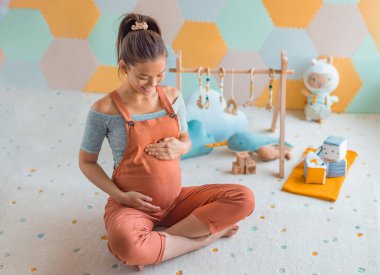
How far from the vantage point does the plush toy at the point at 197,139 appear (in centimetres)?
204

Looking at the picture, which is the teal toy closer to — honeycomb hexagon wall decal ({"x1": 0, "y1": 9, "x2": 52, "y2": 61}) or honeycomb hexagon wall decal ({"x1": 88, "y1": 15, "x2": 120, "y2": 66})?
honeycomb hexagon wall decal ({"x1": 88, "y1": 15, "x2": 120, "y2": 66})

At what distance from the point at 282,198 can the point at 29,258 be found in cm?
89

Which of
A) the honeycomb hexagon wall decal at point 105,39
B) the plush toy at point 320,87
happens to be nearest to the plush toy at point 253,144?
the plush toy at point 320,87

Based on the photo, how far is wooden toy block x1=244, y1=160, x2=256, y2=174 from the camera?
1.90 meters

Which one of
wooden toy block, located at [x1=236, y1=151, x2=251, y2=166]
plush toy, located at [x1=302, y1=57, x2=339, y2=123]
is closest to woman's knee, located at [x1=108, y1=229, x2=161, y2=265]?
wooden toy block, located at [x1=236, y1=151, x2=251, y2=166]

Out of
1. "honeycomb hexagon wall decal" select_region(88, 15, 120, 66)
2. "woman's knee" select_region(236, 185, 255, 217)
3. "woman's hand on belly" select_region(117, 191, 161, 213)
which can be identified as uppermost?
"honeycomb hexagon wall decal" select_region(88, 15, 120, 66)

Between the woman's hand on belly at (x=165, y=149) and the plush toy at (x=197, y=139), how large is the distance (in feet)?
2.05

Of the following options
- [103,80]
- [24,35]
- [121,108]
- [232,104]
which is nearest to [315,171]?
[232,104]

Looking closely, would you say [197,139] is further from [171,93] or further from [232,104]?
[171,93]

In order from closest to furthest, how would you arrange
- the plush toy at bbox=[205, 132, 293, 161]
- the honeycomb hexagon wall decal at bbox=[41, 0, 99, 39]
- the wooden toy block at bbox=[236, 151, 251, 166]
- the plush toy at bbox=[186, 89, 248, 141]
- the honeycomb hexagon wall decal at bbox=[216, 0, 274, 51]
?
1. the wooden toy block at bbox=[236, 151, 251, 166]
2. the plush toy at bbox=[205, 132, 293, 161]
3. the plush toy at bbox=[186, 89, 248, 141]
4. the honeycomb hexagon wall decal at bbox=[216, 0, 274, 51]
5. the honeycomb hexagon wall decal at bbox=[41, 0, 99, 39]

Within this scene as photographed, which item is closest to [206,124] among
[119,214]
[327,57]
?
[327,57]

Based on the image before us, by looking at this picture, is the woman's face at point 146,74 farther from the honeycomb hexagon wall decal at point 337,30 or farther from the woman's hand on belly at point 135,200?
the honeycomb hexagon wall decal at point 337,30

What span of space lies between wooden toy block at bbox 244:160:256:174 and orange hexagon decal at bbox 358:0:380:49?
3.34 feet

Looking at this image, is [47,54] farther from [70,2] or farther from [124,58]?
[124,58]
